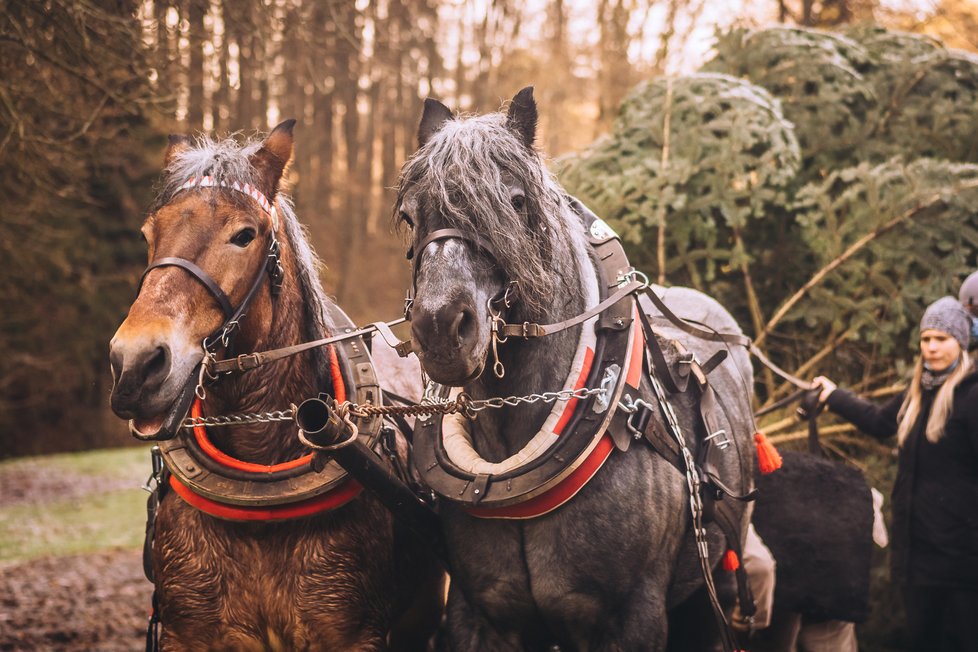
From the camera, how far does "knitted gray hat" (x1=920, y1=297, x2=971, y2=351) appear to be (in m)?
4.33

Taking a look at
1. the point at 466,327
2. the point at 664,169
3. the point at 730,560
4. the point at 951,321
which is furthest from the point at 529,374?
the point at 664,169

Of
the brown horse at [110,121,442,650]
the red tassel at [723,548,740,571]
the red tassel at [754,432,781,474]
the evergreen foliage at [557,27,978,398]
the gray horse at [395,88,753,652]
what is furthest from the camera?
the evergreen foliage at [557,27,978,398]

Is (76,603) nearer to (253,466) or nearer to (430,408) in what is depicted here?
(253,466)

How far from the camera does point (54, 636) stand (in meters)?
6.54

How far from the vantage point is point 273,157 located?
3262 mm

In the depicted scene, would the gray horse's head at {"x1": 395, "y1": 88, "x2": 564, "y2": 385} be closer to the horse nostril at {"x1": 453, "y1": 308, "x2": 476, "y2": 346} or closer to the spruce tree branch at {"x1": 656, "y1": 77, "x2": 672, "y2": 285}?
the horse nostril at {"x1": 453, "y1": 308, "x2": 476, "y2": 346}

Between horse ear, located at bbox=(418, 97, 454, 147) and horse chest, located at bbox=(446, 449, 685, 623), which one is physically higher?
horse ear, located at bbox=(418, 97, 454, 147)

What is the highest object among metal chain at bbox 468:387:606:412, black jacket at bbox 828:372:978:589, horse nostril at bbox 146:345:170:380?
horse nostril at bbox 146:345:170:380

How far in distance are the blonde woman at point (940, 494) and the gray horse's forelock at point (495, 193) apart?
7.97ft

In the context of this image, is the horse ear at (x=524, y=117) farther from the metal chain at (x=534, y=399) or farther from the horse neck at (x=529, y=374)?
the metal chain at (x=534, y=399)

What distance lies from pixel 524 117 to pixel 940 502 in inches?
113

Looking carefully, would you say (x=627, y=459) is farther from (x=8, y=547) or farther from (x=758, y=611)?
(x=8, y=547)

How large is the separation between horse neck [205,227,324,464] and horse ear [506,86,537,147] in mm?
912

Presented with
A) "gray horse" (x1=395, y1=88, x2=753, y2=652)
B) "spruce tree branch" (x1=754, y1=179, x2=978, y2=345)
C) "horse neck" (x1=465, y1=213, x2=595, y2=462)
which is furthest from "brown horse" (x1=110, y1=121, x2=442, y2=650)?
"spruce tree branch" (x1=754, y1=179, x2=978, y2=345)
